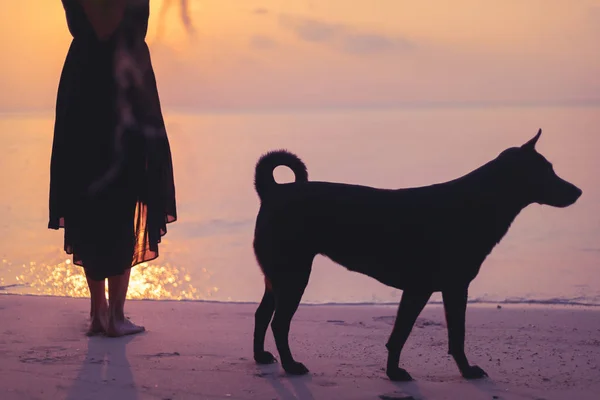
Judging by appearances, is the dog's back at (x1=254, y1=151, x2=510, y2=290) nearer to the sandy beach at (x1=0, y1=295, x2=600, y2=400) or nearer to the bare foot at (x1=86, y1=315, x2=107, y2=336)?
the sandy beach at (x1=0, y1=295, x2=600, y2=400)

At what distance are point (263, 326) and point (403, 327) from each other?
0.83 meters

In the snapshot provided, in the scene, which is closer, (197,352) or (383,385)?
(383,385)

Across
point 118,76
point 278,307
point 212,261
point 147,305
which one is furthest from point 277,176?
point 278,307

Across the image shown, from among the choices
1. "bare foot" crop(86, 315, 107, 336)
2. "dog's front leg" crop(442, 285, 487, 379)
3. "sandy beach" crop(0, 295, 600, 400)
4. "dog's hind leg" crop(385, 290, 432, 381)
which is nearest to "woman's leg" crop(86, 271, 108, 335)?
"bare foot" crop(86, 315, 107, 336)

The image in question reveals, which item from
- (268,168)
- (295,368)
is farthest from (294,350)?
(268,168)

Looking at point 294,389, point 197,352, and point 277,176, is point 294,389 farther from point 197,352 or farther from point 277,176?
point 277,176

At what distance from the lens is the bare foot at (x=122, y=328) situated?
580cm

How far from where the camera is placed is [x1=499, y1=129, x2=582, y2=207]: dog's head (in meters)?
4.97

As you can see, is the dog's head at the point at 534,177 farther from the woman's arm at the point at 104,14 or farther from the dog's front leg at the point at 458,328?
the woman's arm at the point at 104,14

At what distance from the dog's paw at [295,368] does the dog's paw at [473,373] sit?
0.83 meters

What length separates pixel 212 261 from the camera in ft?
29.0

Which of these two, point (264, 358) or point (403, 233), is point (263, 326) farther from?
point (403, 233)

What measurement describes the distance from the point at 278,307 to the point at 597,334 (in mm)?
2300

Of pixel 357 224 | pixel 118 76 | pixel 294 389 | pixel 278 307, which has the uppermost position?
pixel 118 76
